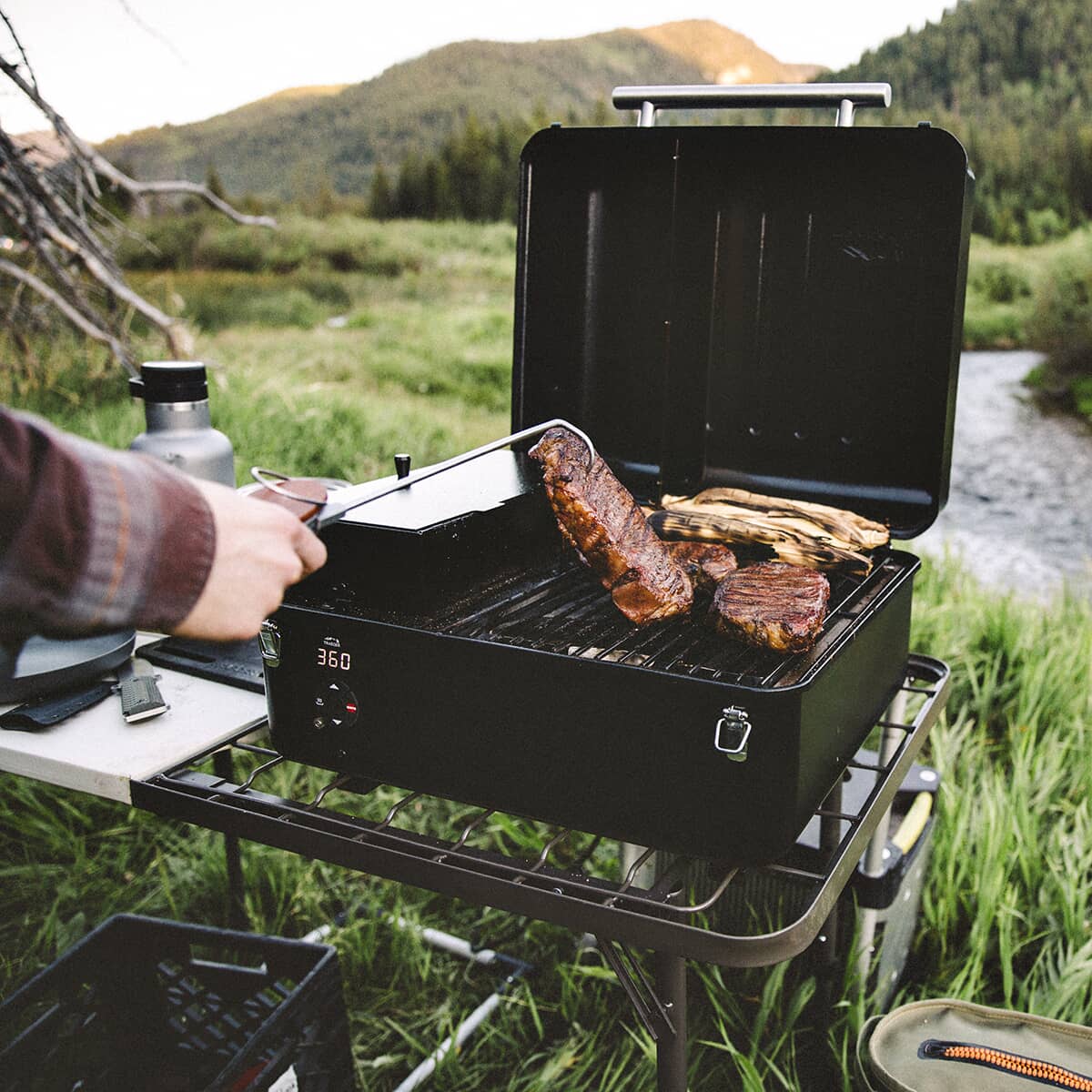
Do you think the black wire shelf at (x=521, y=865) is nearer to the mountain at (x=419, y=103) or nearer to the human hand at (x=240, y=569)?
the human hand at (x=240, y=569)

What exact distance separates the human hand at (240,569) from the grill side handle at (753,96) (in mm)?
1071

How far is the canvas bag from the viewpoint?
1666 mm

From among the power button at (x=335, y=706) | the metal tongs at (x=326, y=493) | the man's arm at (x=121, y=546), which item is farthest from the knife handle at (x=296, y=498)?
the power button at (x=335, y=706)

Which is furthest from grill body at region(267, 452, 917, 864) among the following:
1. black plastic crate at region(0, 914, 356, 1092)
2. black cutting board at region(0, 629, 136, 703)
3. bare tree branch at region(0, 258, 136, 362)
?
bare tree branch at region(0, 258, 136, 362)

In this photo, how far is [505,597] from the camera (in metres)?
1.49

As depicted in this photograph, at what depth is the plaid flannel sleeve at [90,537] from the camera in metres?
0.95

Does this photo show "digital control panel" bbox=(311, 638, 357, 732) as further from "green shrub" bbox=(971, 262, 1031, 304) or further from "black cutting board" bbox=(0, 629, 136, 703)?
"green shrub" bbox=(971, 262, 1031, 304)

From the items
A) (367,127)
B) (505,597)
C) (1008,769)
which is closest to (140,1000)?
(505,597)

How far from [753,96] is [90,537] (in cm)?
135

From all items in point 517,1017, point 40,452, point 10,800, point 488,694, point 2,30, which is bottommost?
point 517,1017

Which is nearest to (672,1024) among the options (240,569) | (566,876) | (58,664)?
(566,876)

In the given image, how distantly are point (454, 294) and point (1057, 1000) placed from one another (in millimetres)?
4368

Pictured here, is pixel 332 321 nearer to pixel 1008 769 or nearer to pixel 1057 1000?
pixel 1008 769

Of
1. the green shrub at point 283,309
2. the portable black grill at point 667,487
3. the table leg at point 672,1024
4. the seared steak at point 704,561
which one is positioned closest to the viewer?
the portable black grill at point 667,487
